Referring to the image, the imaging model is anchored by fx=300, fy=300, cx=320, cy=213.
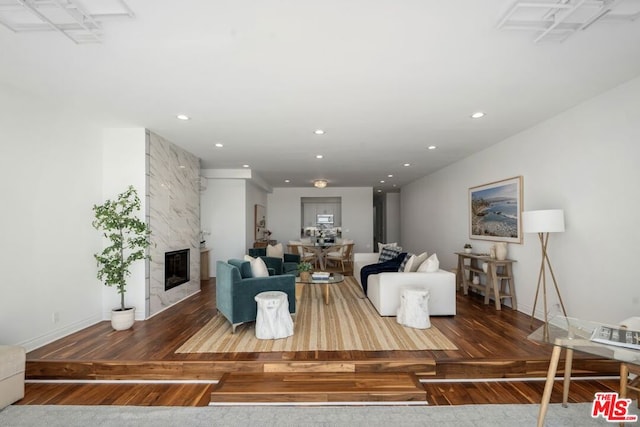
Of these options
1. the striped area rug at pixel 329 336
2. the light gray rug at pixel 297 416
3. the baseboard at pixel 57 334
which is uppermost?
the baseboard at pixel 57 334

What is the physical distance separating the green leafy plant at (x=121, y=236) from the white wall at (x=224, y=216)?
3.27 meters

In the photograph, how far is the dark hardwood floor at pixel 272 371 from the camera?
8.73ft

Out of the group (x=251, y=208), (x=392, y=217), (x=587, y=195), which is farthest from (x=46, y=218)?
(x=392, y=217)

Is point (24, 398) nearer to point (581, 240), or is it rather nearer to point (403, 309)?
point (403, 309)

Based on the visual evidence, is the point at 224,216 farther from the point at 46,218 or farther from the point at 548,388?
the point at 548,388

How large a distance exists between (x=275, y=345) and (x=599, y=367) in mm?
3270

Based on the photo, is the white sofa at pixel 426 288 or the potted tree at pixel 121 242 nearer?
the potted tree at pixel 121 242

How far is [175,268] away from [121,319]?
4.48 feet

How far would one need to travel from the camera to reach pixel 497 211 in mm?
5066

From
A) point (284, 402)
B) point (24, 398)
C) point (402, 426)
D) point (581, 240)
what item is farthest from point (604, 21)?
point (24, 398)

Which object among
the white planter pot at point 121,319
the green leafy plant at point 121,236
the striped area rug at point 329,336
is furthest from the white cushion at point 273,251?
the white planter pot at point 121,319

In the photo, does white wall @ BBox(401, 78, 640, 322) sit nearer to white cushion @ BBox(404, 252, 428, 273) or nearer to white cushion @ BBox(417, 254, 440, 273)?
white cushion @ BBox(417, 254, 440, 273)

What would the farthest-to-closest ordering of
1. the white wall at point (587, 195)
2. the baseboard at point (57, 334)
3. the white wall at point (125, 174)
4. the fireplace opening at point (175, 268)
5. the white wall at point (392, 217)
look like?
the white wall at point (392, 217) < the fireplace opening at point (175, 268) < the white wall at point (125, 174) < the baseboard at point (57, 334) < the white wall at point (587, 195)

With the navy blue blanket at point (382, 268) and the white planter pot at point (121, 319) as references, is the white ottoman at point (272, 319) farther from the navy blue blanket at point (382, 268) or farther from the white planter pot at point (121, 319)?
the navy blue blanket at point (382, 268)
